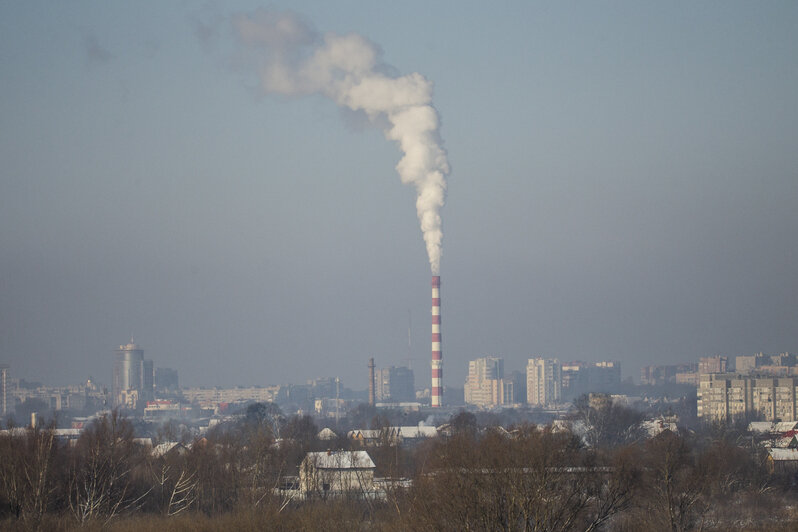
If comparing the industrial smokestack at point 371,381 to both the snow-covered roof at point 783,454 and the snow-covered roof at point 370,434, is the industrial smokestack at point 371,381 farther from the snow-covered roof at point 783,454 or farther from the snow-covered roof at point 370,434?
the snow-covered roof at point 783,454

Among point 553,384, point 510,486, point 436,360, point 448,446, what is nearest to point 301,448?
point 448,446

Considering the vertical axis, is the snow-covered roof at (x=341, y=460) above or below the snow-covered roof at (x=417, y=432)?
above

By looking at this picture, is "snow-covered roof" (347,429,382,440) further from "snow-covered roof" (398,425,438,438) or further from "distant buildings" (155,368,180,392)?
"distant buildings" (155,368,180,392)

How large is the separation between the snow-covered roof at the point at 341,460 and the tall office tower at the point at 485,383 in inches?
3934

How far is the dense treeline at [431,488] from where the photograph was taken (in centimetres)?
1603

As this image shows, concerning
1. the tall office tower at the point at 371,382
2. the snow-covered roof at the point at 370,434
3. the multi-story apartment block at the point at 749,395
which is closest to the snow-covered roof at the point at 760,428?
the snow-covered roof at the point at 370,434

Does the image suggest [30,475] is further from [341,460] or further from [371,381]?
[371,381]

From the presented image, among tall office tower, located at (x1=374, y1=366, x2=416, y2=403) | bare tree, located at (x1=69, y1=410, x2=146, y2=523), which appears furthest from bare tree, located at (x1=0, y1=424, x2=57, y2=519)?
tall office tower, located at (x1=374, y1=366, x2=416, y2=403)

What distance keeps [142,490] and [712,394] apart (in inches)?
2014

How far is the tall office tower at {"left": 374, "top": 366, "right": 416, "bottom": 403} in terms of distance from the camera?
135 metres

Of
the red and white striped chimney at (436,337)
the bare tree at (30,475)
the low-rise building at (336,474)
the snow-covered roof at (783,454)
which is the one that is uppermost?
the red and white striped chimney at (436,337)

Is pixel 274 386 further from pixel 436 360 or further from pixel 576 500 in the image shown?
pixel 576 500

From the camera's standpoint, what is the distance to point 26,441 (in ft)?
78.9

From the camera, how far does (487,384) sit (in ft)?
429
